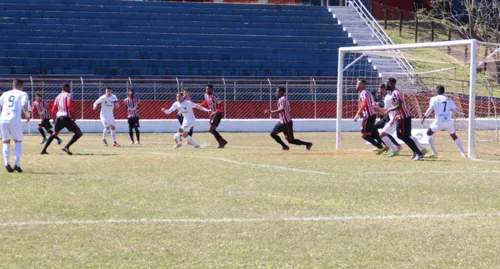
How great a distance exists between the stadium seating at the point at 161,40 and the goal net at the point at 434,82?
2.78 metres

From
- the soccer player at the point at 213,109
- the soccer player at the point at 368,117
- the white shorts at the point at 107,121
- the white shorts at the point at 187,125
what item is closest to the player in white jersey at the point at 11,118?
the white shorts at the point at 187,125

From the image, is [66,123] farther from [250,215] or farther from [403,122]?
[250,215]

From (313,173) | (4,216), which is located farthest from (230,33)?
(4,216)

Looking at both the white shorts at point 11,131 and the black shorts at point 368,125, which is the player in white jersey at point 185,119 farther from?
the white shorts at point 11,131

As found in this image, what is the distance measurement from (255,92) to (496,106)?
11.3 metres

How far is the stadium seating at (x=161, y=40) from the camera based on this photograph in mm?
40219

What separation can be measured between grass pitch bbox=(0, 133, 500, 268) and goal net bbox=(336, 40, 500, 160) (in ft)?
25.5

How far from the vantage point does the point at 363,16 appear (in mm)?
49219

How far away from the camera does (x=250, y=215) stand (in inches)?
411

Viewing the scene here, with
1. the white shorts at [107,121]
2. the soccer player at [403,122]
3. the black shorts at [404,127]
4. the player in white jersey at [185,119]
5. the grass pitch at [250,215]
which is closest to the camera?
the grass pitch at [250,215]

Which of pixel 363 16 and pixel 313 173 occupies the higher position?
pixel 363 16

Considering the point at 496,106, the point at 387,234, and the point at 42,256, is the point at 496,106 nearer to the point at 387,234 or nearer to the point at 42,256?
the point at 387,234

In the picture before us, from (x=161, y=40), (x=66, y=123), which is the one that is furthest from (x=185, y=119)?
(x=161, y=40)

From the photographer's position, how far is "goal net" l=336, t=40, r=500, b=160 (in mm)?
25172
